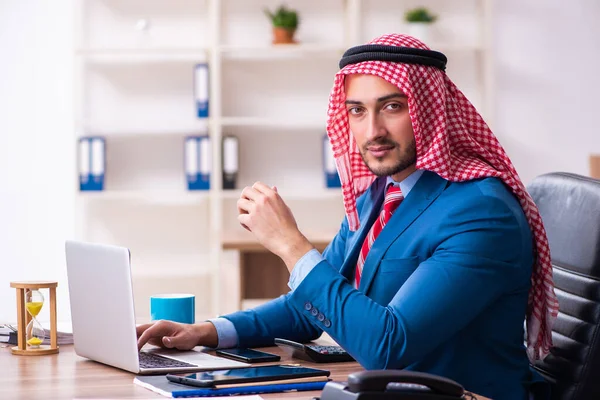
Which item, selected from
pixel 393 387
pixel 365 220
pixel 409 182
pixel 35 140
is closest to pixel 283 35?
pixel 35 140

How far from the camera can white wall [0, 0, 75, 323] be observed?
5324 mm

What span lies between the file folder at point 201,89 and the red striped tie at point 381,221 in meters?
3.24

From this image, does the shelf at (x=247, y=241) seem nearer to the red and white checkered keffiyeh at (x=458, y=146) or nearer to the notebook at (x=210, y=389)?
the red and white checkered keffiyeh at (x=458, y=146)

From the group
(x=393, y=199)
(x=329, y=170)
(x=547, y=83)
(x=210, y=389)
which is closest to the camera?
(x=210, y=389)

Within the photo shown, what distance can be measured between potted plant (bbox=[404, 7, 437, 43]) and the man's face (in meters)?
3.37

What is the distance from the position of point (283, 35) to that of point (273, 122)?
518 millimetres

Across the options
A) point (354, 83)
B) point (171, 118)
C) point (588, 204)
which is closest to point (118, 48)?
point (171, 118)

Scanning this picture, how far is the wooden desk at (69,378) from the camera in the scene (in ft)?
4.72

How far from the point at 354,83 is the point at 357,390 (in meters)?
0.94

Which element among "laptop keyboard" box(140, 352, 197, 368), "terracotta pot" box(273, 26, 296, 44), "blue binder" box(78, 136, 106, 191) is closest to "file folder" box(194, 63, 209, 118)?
"terracotta pot" box(273, 26, 296, 44)

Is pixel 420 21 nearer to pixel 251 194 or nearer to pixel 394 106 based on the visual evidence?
pixel 394 106

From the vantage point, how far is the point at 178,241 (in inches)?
213

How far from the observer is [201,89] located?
16.8ft

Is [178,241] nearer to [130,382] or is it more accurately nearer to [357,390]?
[130,382]
